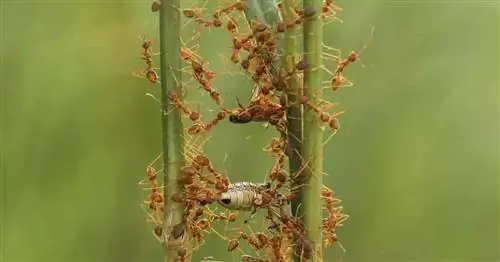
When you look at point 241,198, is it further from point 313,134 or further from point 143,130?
point 143,130

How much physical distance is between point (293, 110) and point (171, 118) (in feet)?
0.19

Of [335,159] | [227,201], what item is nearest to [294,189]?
[227,201]

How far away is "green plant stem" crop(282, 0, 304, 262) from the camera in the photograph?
322 mm

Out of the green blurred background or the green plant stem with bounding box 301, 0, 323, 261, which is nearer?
the green plant stem with bounding box 301, 0, 323, 261

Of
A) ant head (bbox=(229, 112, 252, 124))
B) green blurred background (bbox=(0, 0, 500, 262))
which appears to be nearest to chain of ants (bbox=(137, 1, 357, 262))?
ant head (bbox=(229, 112, 252, 124))

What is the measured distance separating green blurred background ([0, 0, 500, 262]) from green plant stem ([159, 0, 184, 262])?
0.51 m

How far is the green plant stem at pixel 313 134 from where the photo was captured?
32cm

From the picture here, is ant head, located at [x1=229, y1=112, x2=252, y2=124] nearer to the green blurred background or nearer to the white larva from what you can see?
the white larva

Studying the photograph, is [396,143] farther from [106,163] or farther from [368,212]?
[106,163]

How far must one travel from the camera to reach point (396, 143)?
0.86 metres

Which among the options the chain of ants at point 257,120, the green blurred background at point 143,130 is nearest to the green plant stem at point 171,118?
the chain of ants at point 257,120

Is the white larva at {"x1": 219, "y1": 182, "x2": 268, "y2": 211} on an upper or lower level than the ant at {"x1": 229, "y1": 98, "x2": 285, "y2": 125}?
lower

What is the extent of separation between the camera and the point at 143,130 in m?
0.84

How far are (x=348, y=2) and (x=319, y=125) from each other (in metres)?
0.54
